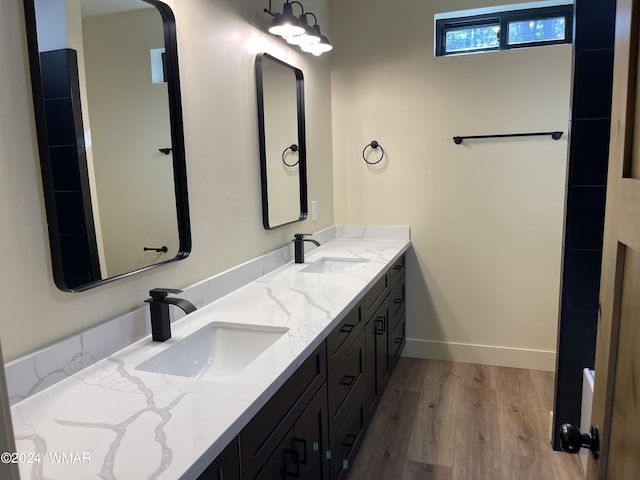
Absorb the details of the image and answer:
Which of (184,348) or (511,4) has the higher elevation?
(511,4)

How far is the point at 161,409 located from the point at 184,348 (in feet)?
1.42

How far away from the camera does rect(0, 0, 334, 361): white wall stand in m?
1.04

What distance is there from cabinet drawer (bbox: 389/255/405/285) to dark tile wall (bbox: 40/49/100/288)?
1804mm

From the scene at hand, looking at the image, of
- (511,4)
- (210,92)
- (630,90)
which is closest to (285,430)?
(630,90)

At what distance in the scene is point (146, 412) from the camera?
3.21 ft

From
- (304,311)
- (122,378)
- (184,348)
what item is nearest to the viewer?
(122,378)

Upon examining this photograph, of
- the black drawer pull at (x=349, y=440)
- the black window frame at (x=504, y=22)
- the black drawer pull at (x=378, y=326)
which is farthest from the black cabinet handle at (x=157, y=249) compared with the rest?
the black window frame at (x=504, y=22)

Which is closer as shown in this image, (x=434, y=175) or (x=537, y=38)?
(x=537, y=38)

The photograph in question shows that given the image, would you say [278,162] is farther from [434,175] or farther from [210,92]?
[434,175]

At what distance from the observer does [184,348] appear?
1413 mm

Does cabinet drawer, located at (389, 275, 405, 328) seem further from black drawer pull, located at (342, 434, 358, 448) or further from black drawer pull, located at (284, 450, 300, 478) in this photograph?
black drawer pull, located at (284, 450, 300, 478)

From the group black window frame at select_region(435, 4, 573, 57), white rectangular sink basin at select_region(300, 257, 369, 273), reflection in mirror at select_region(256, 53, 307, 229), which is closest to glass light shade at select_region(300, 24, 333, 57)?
reflection in mirror at select_region(256, 53, 307, 229)

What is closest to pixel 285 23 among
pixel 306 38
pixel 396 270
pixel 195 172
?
pixel 306 38

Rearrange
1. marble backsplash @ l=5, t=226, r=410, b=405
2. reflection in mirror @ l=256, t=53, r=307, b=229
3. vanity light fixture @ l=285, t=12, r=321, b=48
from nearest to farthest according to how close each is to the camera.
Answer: marble backsplash @ l=5, t=226, r=410, b=405, reflection in mirror @ l=256, t=53, r=307, b=229, vanity light fixture @ l=285, t=12, r=321, b=48
